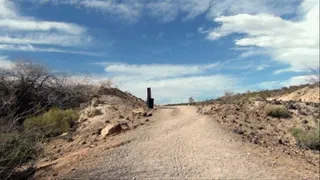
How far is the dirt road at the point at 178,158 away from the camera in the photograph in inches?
472

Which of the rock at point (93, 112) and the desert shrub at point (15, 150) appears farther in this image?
the rock at point (93, 112)

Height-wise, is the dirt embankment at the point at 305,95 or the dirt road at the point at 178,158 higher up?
the dirt embankment at the point at 305,95

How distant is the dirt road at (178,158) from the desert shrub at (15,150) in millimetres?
1453

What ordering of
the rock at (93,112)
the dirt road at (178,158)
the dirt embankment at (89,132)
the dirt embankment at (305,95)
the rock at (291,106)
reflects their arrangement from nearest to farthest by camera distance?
the dirt road at (178,158) < the dirt embankment at (89,132) < the rock at (93,112) < the rock at (291,106) < the dirt embankment at (305,95)

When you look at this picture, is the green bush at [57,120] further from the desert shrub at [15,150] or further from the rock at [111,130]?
the desert shrub at [15,150]

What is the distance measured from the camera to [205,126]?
64.0 ft

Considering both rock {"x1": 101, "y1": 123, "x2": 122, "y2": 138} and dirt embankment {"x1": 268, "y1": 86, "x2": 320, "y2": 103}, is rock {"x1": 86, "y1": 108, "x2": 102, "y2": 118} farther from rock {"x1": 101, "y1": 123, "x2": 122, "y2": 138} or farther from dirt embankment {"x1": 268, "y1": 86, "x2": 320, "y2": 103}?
dirt embankment {"x1": 268, "y1": 86, "x2": 320, "y2": 103}

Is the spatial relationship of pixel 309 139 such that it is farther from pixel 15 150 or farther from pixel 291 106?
pixel 15 150

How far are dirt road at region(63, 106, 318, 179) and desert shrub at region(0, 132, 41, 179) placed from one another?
4.77ft

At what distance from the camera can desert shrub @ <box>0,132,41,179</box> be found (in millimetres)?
10812

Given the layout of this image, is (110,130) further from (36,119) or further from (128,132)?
(36,119)

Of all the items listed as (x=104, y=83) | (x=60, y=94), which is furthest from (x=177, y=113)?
(x=104, y=83)

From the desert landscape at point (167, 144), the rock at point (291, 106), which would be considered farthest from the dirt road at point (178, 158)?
the rock at point (291, 106)

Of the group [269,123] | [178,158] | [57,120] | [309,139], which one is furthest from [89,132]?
[269,123]
